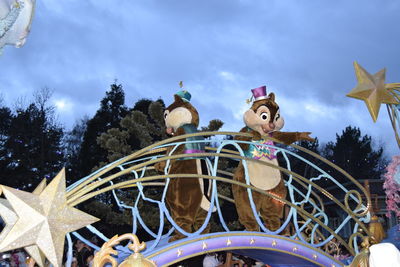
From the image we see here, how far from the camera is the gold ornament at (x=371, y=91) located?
3.39 meters

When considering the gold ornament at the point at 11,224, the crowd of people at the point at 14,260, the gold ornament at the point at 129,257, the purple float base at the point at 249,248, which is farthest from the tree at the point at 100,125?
the gold ornament at the point at 129,257

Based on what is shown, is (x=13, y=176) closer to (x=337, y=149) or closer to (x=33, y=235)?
(x=33, y=235)

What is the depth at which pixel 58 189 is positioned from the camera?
2.56m

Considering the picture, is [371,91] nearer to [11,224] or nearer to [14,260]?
[11,224]

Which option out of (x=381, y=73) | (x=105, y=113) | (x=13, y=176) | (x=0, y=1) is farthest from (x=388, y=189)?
(x=13, y=176)

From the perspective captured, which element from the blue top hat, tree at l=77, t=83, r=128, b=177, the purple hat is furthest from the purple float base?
tree at l=77, t=83, r=128, b=177

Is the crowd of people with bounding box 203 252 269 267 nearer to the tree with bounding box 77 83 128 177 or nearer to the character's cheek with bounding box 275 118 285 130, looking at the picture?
the character's cheek with bounding box 275 118 285 130

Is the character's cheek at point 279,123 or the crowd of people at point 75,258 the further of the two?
the crowd of people at point 75,258

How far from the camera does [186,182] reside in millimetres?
4375

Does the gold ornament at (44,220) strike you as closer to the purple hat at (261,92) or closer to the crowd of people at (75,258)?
the purple hat at (261,92)

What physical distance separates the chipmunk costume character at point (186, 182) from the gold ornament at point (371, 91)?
168 cm

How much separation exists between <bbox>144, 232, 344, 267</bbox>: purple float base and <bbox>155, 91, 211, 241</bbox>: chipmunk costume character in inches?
22.9

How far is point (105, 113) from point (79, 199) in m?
11.6

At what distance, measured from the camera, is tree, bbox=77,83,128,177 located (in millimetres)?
13522
